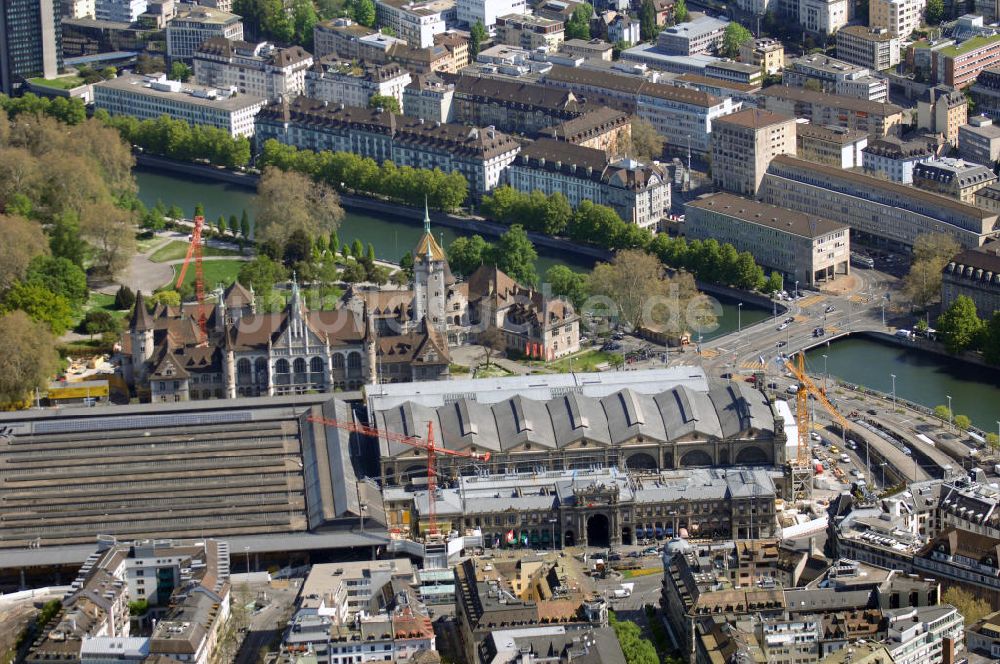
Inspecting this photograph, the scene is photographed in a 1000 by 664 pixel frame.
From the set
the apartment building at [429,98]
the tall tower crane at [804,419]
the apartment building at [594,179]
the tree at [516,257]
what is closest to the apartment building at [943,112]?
the apartment building at [594,179]

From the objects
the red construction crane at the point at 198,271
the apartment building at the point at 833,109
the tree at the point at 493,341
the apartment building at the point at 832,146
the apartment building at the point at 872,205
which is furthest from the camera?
the apartment building at the point at 833,109

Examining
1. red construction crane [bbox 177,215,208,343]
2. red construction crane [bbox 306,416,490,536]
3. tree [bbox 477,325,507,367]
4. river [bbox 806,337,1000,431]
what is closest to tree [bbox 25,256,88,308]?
red construction crane [bbox 177,215,208,343]

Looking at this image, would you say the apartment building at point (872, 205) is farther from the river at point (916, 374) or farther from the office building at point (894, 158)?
the river at point (916, 374)

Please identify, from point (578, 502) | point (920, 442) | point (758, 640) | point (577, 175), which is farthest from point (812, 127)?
point (758, 640)

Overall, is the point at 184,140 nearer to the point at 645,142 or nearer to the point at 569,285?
the point at 645,142

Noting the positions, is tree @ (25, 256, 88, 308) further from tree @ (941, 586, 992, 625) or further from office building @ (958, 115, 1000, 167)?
tree @ (941, 586, 992, 625)
